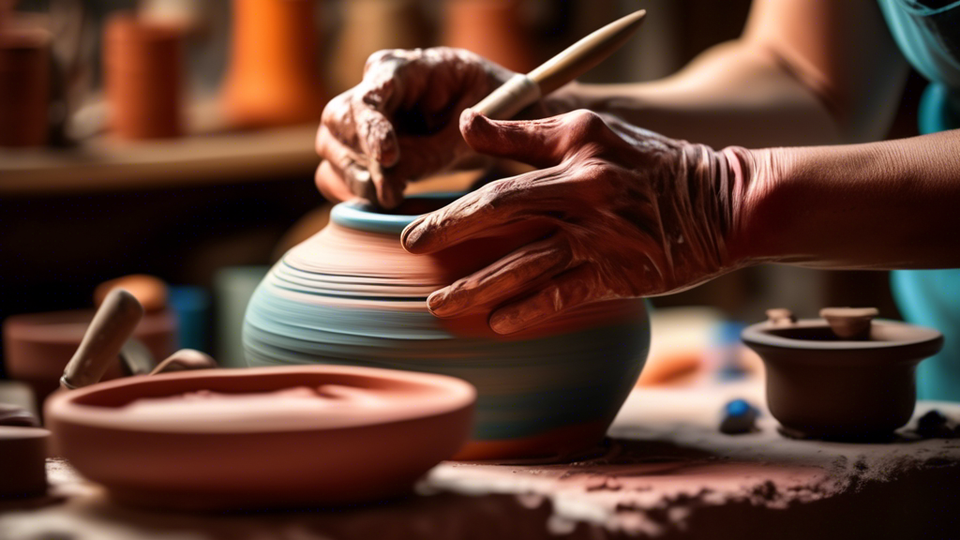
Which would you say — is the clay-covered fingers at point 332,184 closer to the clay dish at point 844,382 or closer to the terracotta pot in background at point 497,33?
the clay dish at point 844,382

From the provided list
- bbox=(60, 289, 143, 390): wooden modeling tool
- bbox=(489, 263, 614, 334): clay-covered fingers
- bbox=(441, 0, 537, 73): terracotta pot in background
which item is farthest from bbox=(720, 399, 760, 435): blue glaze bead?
bbox=(441, 0, 537, 73): terracotta pot in background

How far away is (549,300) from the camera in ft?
3.50

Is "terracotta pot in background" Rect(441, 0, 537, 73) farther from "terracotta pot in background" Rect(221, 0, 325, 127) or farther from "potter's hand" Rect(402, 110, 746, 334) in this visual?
"potter's hand" Rect(402, 110, 746, 334)

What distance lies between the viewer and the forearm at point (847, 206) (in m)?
1.11

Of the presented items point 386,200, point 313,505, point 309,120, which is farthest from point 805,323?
point 309,120

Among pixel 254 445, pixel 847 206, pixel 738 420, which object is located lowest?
pixel 738 420

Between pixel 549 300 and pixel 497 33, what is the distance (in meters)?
1.87

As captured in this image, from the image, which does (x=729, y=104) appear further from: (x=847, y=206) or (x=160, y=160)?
(x=160, y=160)

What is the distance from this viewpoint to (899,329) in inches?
50.7

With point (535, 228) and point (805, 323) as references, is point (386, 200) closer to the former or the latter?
point (535, 228)

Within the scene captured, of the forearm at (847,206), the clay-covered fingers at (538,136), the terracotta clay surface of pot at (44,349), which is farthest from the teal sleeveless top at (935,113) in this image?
the terracotta clay surface of pot at (44,349)

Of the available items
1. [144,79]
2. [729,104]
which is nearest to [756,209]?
[729,104]

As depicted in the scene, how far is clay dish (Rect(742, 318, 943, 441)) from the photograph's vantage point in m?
1.19

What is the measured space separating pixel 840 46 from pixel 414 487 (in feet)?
3.98
